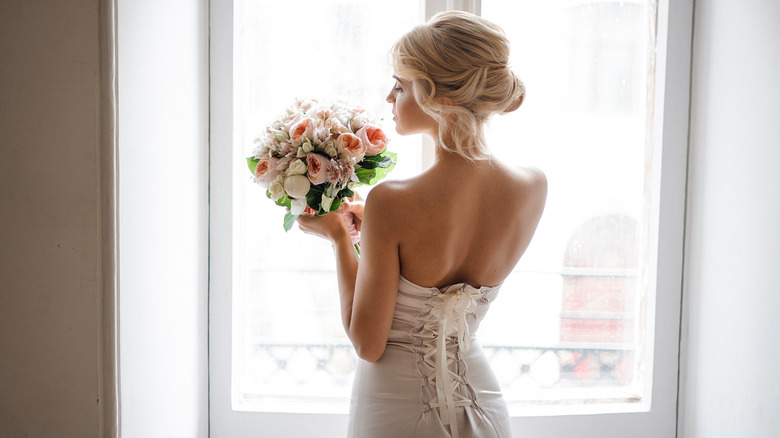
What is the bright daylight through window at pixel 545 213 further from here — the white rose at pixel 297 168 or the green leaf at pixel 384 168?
the white rose at pixel 297 168

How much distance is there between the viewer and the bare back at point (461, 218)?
3.69 ft

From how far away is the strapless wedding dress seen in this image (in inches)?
46.5

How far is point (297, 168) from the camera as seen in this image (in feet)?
3.89

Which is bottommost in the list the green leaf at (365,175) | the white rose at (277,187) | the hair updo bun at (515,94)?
the white rose at (277,187)

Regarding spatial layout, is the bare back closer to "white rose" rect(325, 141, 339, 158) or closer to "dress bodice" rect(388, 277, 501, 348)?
"dress bodice" rect(388, 277, 501, 348)

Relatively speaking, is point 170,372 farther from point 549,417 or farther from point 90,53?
point 549,417

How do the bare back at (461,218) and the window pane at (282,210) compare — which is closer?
the bare back at (461,218)

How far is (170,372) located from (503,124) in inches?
48.0

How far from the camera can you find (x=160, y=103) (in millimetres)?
1274

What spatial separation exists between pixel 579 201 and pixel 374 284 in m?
0.93

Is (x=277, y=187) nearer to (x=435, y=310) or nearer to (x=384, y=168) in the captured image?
(x=384, y=168)

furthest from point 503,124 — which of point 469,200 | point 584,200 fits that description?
point 469,200

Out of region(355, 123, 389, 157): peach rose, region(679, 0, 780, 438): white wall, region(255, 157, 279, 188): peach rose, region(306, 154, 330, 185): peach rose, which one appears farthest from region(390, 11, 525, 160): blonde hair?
region(679, 0, 780, 438): white wall

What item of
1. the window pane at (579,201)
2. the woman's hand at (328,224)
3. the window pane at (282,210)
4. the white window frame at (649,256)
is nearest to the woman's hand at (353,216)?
the woman's hand at (328,224)
